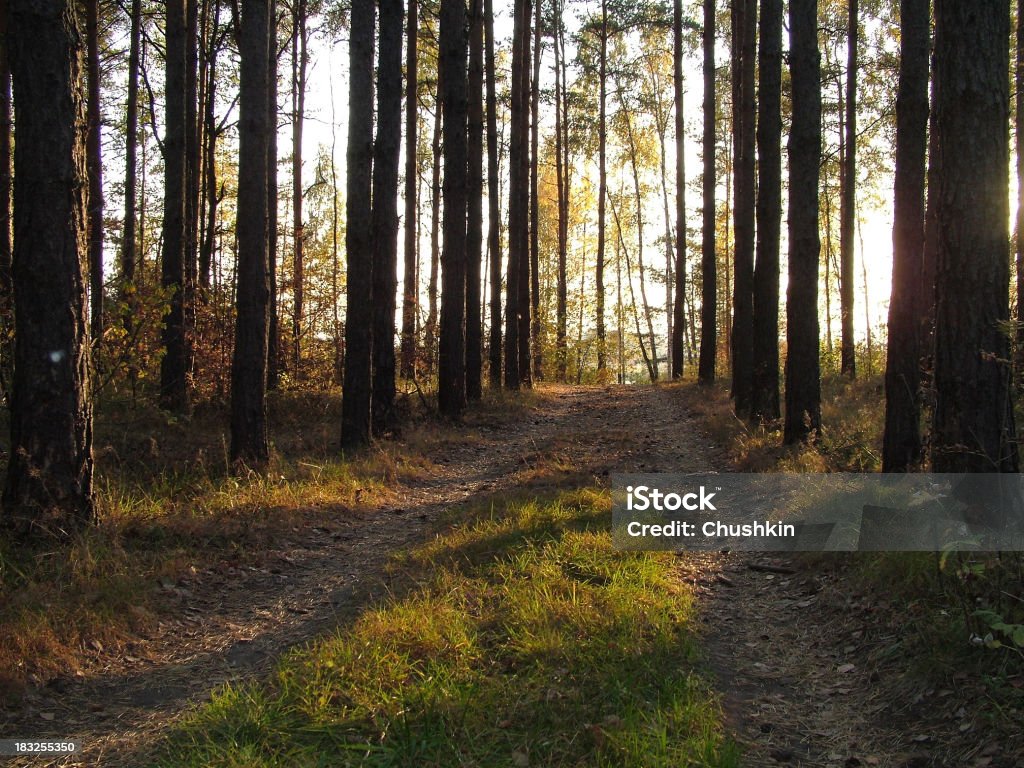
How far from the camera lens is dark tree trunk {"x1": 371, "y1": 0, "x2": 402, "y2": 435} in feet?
36.5

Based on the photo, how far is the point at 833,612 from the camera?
4973mm

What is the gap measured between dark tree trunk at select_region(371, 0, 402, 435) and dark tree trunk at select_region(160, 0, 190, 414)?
11.3 ft

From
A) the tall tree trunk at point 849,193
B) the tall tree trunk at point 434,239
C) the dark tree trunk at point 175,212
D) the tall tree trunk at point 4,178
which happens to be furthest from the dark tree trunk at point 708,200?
the tall tree trunk at point 4,178

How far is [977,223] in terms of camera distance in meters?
4.95

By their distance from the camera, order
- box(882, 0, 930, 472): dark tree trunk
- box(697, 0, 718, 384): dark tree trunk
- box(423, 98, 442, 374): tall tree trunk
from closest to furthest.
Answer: box(882, 0, 930, 472): dark tree trunk
box(423, 98, 442, 374): tall tree trunk
box(697, 0, 718, 384): dark tree trunk

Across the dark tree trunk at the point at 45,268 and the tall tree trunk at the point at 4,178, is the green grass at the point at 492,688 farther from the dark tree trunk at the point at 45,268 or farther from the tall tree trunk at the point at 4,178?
the tall tree trunk at the point at 4,178

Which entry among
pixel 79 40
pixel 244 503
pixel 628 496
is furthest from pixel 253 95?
pixel 628 496

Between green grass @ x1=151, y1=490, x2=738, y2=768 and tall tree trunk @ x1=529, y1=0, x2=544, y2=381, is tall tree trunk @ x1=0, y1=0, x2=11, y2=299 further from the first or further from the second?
tall tree trunk @ x1=529, y1=0, x2=544, y2=381

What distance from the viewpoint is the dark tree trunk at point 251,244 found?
8750mm

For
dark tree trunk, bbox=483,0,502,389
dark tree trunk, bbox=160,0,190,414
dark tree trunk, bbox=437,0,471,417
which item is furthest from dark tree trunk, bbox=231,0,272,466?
dark tree trunk, bbox=483,0,502,389

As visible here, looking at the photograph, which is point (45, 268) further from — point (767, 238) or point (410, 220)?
point (410, 220)

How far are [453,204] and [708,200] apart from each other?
9.07 meters

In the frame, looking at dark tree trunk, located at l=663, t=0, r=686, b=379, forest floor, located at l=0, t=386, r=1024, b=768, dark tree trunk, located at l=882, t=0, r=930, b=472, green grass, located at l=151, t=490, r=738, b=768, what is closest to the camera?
green grass, located at l=151, t=490, r=738, b=768

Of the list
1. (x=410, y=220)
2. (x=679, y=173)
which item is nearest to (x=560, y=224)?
(x=679, y=173)
